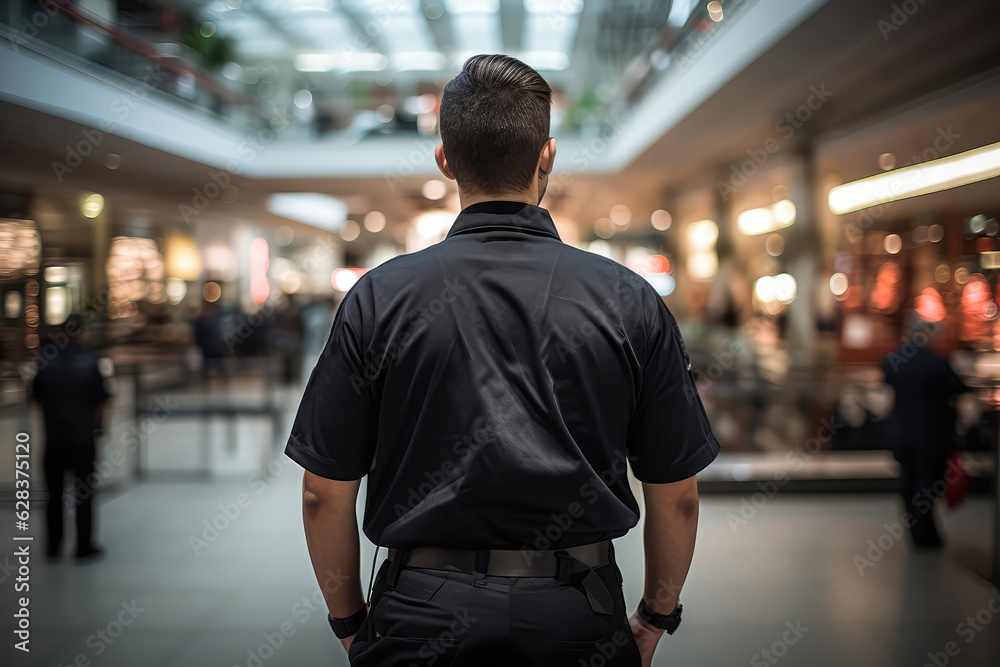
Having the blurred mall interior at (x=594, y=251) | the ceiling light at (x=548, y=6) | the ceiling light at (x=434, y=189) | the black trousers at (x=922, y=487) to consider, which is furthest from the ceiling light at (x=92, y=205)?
the ceiling light at (x=434, y=189)

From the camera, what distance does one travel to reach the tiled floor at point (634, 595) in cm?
251

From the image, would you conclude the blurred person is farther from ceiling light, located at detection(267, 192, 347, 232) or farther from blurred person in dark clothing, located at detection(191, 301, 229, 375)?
ceiling light, located at detection(267, 192, 347, 232)

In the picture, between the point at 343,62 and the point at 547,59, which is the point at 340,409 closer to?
the point at 547,59

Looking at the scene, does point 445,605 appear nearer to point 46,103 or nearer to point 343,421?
point 343,421

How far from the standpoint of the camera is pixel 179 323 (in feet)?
12.3

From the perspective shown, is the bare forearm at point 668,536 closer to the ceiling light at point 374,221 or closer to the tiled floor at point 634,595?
the tiled floor at point 634,595

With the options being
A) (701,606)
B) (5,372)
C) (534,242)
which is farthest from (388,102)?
(534,242)

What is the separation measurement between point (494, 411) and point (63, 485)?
2.83m

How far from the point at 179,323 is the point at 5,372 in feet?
3.89

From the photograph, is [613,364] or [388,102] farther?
[388,102]

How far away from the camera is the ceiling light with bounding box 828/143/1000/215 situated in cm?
274

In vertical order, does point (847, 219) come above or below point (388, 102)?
below

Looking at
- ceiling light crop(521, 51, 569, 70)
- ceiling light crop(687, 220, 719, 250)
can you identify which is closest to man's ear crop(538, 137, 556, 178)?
ceiling light crop(521, 51, 569, 70)

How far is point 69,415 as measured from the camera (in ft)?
9.10
